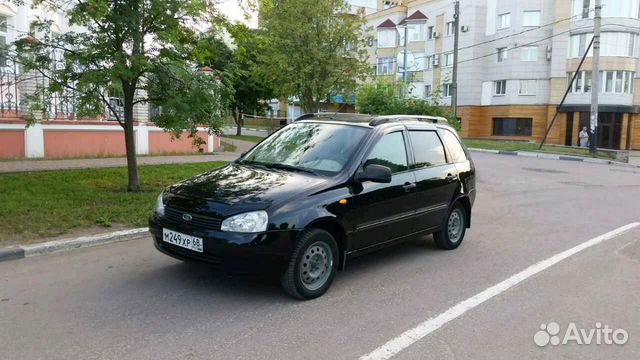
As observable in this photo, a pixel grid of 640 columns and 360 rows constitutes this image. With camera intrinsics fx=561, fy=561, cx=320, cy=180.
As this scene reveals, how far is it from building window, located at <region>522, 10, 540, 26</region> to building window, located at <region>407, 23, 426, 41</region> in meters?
11.5

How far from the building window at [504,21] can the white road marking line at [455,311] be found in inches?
1703

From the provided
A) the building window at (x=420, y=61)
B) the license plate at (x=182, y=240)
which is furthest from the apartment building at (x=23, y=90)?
the building window at (x=420, y=61)

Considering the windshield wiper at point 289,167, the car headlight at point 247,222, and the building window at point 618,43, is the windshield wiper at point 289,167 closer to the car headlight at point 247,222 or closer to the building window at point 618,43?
the car headlight at point 247,222

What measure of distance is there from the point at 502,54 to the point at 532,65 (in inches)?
112

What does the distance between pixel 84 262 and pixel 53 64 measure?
521 centimetres

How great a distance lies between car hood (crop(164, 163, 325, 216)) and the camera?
4.92m

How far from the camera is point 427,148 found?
6812mm

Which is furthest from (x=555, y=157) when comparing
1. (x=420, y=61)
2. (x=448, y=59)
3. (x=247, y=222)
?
(x=420, y=61)

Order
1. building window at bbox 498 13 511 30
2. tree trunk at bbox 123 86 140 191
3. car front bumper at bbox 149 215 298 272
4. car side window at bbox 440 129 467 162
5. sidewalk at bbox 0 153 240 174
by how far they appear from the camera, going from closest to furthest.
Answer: car front bumper at bbox 149 215 298 272 < car side window at bbox 440 129 467 162 < tree trunk at bbox 123 86 140 191 < sidewalk at bbox 0 153 240 174 < building window at bbox 498 13 511 30

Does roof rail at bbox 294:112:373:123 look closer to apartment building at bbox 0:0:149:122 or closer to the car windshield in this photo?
the car windshield

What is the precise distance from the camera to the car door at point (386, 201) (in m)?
5.56

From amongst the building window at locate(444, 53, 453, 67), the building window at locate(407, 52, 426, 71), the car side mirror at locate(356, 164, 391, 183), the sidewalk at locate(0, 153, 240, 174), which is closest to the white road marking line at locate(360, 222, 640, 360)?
the car side mirror at locate(356, 164, 391, 183)

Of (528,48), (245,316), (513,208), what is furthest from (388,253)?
(528,48)

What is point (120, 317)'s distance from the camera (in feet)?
14.8
